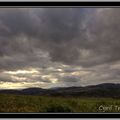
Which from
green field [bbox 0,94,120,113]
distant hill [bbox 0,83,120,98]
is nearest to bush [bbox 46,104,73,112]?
green field [bbox 0,94,120,113]

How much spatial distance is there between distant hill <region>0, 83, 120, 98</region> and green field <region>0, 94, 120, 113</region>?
0.13 feet

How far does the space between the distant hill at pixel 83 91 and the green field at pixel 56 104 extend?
4 centimetres

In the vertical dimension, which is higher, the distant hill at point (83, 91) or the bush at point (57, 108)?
the distant hill at point (83, 91)

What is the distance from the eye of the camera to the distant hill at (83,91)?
3691mm

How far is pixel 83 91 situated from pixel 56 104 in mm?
295

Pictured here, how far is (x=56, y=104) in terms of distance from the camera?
3709 millimetres

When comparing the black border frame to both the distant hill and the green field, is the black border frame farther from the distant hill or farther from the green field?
the distant hill

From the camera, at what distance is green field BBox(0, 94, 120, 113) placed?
3701 millimetres

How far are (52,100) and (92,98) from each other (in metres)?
0.40
